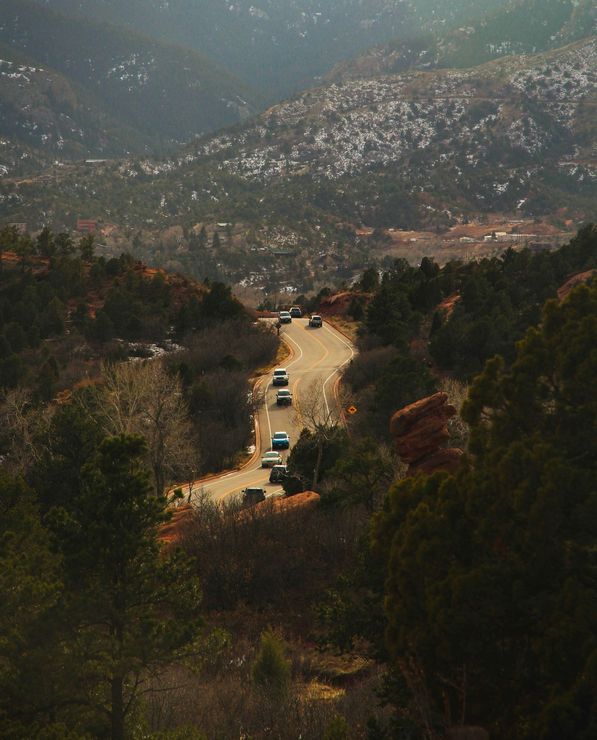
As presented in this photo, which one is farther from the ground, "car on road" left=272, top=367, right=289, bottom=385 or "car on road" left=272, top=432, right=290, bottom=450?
"car on road" left=272, top=367, right=289, bottom=385

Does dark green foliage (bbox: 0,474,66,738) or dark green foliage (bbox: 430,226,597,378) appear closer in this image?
dark green foliage (bbox: 0,474,66,738)

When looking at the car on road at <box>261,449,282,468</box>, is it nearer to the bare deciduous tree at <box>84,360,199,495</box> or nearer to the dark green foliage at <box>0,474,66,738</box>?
the bare deciduous tree at <box>84,360,199,495</box>

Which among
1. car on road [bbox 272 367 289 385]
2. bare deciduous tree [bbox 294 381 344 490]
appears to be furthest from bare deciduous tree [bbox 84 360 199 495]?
car on road [bbox 272 367 289 385]

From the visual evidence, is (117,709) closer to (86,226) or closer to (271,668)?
(271,668)

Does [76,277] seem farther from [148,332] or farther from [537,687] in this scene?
[537,687]

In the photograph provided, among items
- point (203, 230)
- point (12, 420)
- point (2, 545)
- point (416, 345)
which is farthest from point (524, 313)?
point (203, 230)

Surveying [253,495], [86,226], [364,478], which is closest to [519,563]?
[364,478]
